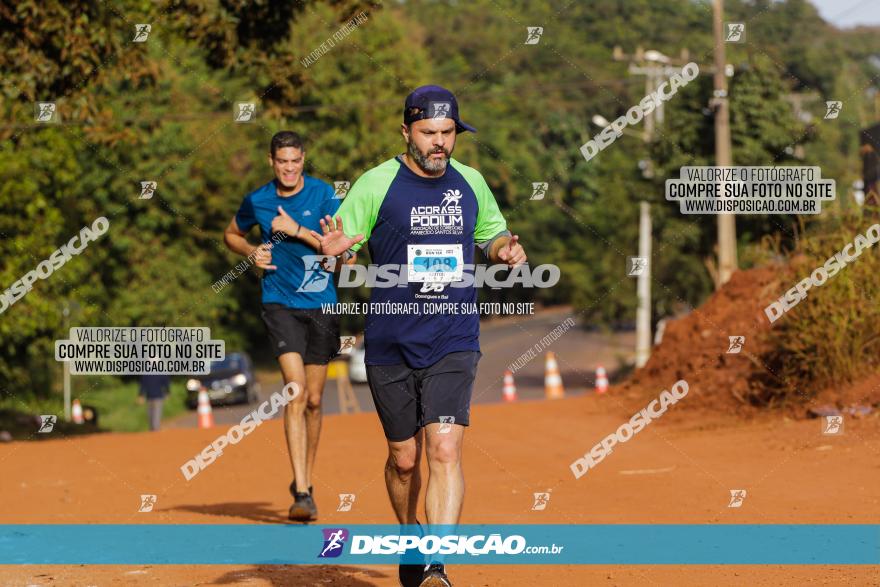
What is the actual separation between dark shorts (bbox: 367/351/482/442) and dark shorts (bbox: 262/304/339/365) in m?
2.93

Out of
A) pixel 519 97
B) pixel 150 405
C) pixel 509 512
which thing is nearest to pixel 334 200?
pixel 509 512

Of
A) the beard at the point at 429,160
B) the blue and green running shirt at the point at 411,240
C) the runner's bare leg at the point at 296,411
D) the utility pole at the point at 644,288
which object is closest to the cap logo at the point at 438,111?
the beard at the point at 429,160

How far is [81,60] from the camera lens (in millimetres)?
15477

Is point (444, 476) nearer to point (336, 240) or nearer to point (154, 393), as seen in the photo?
point (336, 240)

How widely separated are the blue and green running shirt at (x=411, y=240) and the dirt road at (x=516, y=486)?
141 cm

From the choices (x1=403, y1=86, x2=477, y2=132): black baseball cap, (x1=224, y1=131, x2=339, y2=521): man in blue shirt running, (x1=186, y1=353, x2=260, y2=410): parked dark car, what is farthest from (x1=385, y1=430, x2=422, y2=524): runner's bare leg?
(x1=186, y1=353, x2=260, y2=410): parked dark car

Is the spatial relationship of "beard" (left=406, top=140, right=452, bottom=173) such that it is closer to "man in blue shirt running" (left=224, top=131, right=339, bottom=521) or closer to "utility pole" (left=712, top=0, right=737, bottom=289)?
"man in blue shirt running" (left=224, top=131, right=339, bottom=521)

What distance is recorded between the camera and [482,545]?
8234 mm

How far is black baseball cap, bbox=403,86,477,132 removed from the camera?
6.29m

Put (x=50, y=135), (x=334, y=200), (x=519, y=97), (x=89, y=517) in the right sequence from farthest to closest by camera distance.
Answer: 1. (x=519, y=97)
2. (x=50, y=135)
3. (x=89, y=517)
4. (x=334, y=200)

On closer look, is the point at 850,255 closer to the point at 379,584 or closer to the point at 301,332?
the point at 301,332

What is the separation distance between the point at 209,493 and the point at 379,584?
4.44 m

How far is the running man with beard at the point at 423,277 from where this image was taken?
20.6 feet

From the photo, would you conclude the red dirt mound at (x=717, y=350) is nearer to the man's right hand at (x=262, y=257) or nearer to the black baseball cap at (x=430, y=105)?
the man's right hand at (x=262, y=257)
